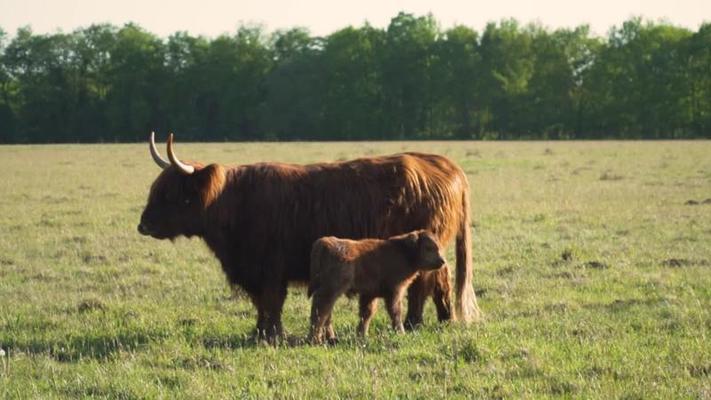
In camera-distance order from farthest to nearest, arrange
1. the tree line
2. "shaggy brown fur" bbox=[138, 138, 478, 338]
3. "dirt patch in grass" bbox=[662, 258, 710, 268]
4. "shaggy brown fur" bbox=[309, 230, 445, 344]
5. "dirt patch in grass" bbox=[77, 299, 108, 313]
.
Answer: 1. the tree line
2. "dirt patch in grass" bbox=[662, 258, 710, 268]
3. "dirt patch in grass" bbox=[77, 299, 108, 313]
4. "shaggy brown fur" bbox=[138, 138, 478, 338]
5. "shaggy brown fur" bbox=[309, 230, 445, 344]

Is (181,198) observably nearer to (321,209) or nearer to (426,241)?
(321,209)

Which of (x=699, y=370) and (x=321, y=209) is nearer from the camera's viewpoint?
(x=699, y=370)

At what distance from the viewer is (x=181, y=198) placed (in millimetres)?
8422

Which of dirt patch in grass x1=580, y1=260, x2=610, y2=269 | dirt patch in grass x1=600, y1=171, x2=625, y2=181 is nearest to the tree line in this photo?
dirt patch in grass x1=600, y1=171, x2=625, y2=181

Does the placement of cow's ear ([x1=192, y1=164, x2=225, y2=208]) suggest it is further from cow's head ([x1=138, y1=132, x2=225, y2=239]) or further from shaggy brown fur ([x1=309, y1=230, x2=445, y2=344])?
shaggy brown fur ([x1=309, y1=230, x2=445, y2=344])

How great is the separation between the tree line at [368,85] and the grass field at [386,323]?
57447 millimetres

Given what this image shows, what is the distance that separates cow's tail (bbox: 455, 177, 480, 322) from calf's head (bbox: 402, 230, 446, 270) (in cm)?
86

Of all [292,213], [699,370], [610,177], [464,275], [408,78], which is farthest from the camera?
[408,78]

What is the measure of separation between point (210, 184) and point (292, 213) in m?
0.79

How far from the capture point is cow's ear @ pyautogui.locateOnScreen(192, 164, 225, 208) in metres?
8.27

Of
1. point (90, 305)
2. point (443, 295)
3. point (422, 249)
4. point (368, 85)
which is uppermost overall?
point (368, 85)

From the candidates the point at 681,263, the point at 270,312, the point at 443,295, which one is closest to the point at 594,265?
the point at 681,263

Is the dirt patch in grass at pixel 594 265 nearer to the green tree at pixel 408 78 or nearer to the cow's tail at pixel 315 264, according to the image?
the cow's tail at pixel 315 264

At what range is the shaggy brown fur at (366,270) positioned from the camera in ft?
24.5
